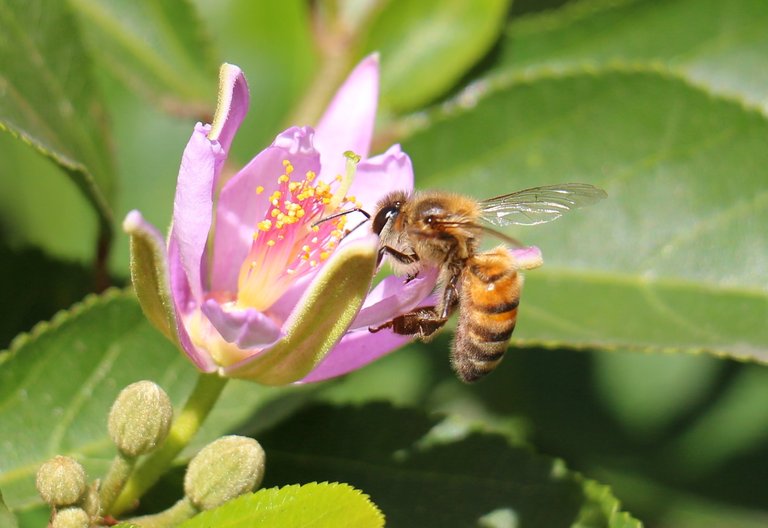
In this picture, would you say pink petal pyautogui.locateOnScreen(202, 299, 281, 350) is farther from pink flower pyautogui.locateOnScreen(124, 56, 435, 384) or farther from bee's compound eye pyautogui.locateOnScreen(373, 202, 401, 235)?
bee's compound eye pyautogui.locateOnScreen(373, 202, 401, 235)

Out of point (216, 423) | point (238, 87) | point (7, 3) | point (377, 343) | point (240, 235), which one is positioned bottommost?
point (216, 423)

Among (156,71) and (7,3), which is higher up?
(7,3)

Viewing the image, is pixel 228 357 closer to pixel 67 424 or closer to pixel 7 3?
pixel 67 424

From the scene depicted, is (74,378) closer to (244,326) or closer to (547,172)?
(244,326)

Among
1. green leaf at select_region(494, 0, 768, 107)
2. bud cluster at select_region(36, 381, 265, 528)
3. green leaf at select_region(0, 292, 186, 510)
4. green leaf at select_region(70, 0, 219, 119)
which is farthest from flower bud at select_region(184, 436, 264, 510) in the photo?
green leaf at select_region(494, 0, 768, 107)

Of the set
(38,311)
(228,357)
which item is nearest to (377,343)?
(228,357)

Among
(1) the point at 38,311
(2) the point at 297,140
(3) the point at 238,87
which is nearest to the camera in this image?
(3) the point at 238,87

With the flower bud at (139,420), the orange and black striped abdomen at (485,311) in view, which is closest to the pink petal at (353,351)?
the orange and black striped abdomen at (485,311)
